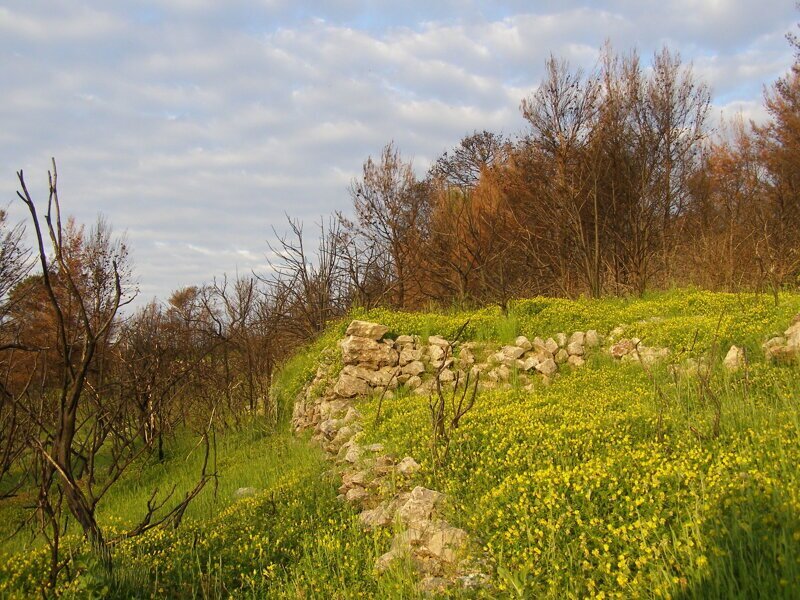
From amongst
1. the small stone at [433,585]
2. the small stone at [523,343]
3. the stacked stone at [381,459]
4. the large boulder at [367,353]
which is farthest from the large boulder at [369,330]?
the small stone at [433,585]

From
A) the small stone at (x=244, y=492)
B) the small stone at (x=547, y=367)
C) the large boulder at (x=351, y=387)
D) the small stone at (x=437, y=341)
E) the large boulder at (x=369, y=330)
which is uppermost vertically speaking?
the large boulder at (x=369, y=330)

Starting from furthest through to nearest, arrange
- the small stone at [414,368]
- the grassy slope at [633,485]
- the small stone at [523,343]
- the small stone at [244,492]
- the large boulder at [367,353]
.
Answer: the large boulder at [367,353]
the small stone at [414,368]
the small stone at [523,343]
the small stone at [244,492]
the grassy slope at [633,485]

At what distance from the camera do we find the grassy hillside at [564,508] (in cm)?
272

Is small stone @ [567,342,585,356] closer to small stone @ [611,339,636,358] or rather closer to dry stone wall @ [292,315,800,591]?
dry stone wall @ [292,315,800,591]

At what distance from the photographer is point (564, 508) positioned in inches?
136

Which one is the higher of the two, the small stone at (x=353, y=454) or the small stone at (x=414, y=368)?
the small stone at (x=414, y=368)

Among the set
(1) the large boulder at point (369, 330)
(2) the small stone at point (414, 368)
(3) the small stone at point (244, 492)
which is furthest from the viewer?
(1) the large boulder at point (369, 330)

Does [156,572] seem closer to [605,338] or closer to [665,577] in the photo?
[665,577]

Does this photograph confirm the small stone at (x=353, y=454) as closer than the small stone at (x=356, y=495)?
No

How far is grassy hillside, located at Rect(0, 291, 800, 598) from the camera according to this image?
272 cm

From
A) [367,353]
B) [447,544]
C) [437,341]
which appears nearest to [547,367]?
[437,341]

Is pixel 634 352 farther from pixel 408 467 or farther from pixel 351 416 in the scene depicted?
pixel 408 467

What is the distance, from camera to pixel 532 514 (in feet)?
11.5

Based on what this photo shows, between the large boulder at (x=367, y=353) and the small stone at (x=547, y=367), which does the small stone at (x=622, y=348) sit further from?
the large boulder at (x=367, y=353)
